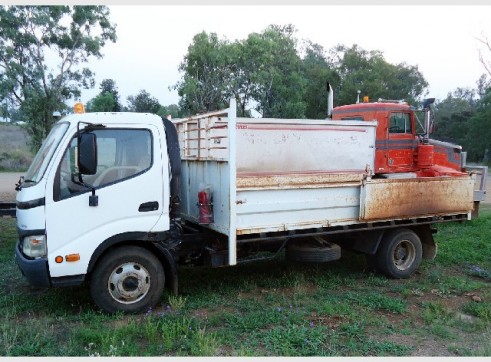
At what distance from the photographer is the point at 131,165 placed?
16.7 ft

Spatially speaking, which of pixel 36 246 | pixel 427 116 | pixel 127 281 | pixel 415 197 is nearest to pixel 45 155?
pixel 36 246

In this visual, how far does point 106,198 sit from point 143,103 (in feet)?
117

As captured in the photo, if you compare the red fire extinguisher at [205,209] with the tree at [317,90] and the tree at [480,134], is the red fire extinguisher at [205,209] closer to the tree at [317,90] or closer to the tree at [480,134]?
the tree at [317,90]

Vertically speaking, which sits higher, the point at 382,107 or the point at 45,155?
the point at 382,107

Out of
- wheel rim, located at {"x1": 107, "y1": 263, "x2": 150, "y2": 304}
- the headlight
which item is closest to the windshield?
the headlight

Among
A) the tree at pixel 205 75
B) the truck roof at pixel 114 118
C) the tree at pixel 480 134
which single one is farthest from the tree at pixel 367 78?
the truck roof at pixel 114 118

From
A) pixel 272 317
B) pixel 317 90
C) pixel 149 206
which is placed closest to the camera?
pixel 272 317

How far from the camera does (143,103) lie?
39.2m

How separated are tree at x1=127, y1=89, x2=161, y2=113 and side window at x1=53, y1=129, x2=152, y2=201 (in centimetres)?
3247

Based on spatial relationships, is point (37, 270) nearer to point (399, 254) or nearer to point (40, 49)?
point (399, 254)

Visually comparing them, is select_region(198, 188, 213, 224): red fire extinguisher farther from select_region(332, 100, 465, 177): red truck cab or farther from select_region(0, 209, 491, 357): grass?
select_region(332, 100, 465, 177): red truck cab

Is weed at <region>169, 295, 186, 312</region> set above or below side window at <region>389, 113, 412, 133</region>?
below

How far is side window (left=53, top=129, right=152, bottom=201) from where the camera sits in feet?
15.6

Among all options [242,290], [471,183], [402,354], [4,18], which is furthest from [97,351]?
[4,18]
